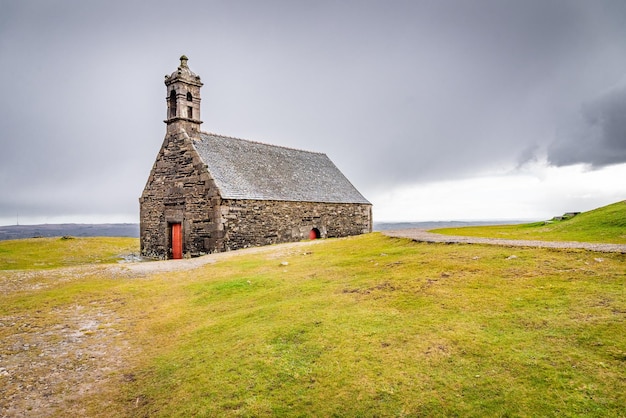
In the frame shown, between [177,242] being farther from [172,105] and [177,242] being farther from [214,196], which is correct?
[172,105]

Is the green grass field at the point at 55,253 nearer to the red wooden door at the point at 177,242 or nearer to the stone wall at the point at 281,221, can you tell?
the red wooden door at the point at 177,242

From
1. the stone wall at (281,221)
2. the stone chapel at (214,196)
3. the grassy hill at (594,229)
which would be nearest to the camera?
the grassy hill at (594,229)

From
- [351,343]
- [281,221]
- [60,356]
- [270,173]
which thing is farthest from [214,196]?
[351,343]

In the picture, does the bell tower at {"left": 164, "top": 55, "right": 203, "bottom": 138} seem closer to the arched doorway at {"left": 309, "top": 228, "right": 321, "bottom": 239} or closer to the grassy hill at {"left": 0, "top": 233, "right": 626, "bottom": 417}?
the arched doorway at {"left": 309, "top": 228, "right": 321, "bottom": 239}

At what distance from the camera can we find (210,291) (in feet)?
44.4

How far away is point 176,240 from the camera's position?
2945cm

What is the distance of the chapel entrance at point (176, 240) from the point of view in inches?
1144

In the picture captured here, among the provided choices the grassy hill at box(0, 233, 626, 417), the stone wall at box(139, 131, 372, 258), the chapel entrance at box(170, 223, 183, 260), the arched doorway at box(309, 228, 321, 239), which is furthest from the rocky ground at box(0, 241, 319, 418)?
the arched doorway at box(309, 228, 321, 239)

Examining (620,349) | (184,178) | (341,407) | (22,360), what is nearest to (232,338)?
(341,407)

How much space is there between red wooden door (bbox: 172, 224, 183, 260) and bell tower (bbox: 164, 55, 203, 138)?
23.8ft

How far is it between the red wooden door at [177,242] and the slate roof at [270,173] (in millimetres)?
5497

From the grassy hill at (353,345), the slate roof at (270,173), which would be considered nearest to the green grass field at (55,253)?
the slate roof at (270,173)

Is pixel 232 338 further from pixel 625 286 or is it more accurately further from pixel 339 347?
pixel 625 286

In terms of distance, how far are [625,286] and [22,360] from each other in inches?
526
